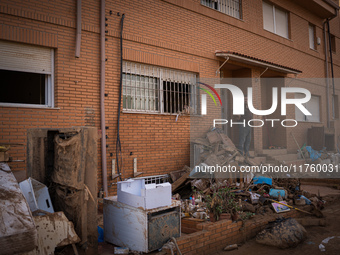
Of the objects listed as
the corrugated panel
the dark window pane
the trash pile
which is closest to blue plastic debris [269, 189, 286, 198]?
the trash pile

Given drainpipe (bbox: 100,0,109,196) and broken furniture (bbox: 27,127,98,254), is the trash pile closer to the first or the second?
drainpipe (bbox: 100,0,109,196)

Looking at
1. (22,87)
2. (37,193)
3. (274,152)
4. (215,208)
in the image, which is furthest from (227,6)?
(37,193)

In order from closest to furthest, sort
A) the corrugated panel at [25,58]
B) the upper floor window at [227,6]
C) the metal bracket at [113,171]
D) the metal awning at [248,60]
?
the corrugated panel at [25,58], the metal bracket at [113,171], the metal awning at [248,60], the upper floor window at [227,6]

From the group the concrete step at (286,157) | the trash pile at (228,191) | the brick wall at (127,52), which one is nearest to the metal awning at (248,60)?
the brick wall at (127,52)

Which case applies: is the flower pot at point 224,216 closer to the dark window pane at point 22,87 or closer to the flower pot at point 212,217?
the flower pot at point 212,217

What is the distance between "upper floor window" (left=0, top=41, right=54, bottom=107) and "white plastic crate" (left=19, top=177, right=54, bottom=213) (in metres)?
2.82

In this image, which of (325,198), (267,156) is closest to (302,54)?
(267,156)

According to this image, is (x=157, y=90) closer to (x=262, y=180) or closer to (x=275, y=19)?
(x=262, y=180)

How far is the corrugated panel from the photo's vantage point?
6.13 metres

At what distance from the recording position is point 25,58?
6.35 metres

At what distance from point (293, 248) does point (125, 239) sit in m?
2.72

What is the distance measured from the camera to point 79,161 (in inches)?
148

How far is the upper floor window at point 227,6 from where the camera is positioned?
33.7 feet

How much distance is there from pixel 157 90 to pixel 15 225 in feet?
20.2
